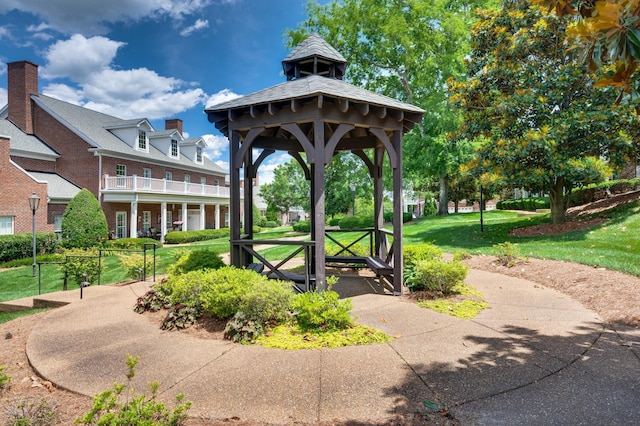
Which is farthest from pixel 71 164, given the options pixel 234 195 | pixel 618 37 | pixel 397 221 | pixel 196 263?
pixel 618 37

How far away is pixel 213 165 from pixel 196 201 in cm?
937

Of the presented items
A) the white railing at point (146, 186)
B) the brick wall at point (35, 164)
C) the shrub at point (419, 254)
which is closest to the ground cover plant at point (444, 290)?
the shrub at point (419, 254)

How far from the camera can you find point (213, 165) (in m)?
37.5

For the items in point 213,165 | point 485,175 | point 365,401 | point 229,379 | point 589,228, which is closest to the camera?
point 365,401

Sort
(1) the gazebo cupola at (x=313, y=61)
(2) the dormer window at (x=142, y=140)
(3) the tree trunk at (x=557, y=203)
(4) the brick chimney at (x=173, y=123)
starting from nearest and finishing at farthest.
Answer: (1) the gazebo cupola at (x=313, y=61)
(3) the tree trunk at (x=557, y=203)
(2) the dormer window at (x=142, y=140)
(4) the brick chimney at (x=173, y=123)

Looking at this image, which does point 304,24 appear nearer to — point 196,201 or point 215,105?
point 196,201

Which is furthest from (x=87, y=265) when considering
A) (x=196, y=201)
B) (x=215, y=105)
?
(x=196, y=201)

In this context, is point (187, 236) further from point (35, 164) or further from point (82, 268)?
point (82, 268)

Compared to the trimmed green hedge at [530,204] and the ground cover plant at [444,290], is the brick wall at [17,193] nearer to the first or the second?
the ground cover plant at [444,290]

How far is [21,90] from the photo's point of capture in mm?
22906

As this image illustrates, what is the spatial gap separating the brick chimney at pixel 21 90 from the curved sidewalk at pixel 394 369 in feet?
83.2

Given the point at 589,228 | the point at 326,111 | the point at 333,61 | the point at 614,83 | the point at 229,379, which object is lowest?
the point at 229,379

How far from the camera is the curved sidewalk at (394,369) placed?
109 inches

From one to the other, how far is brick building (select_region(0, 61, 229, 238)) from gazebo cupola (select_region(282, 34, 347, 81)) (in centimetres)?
1898
